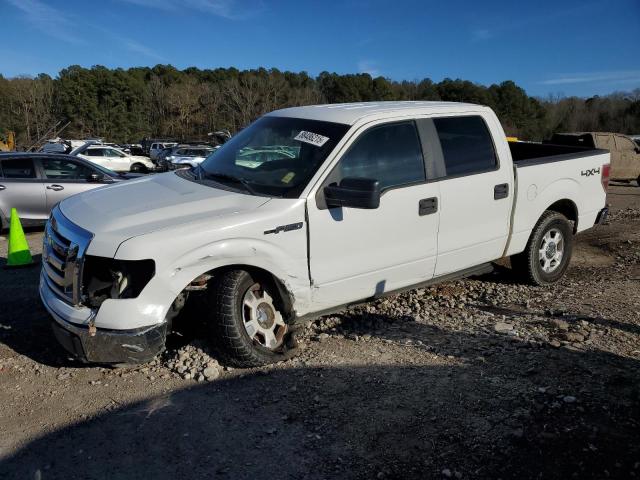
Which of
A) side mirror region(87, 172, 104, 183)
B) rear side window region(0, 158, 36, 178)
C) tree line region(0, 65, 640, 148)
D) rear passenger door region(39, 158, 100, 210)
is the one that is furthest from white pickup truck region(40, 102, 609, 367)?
tree line region(0, 65, 640, 148)

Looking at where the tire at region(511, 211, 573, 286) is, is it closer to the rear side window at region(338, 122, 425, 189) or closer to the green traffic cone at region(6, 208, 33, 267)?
the rear side window at region(338, 122, 425, 189)

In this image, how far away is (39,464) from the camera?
3033 mm

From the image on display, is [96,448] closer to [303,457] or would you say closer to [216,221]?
[303,457]

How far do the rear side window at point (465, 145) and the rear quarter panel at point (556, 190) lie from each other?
1.41 feet

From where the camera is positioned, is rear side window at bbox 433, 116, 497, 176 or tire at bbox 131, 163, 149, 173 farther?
tire at bbox 131, 163, 149, 173

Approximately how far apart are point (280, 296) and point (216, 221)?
0.78 meters

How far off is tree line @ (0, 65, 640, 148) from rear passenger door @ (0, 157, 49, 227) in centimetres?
5391

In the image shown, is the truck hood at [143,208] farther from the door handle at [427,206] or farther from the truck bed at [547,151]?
the truck bed at [547,151]

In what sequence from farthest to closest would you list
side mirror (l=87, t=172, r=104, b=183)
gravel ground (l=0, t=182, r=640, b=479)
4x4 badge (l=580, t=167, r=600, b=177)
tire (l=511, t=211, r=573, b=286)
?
side mirror (l=87, t=172, r=104, b=183) → 4x4 badge (l=580, t=167, r=600, b=177) → tire (l=511, t=211, r=573, b=286) → gravel ground (l=0, t=182, r=640, b=479)

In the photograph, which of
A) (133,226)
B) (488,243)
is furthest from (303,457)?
(488,243)

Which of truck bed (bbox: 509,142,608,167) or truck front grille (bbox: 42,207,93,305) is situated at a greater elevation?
truck bed (bbox: 509,142,608,167)

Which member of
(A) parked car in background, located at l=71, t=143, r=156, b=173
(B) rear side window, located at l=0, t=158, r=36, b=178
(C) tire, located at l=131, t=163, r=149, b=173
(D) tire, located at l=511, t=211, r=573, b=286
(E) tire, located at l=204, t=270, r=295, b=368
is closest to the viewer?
(E) tire, located at l=204, t=270, r=295, b=368

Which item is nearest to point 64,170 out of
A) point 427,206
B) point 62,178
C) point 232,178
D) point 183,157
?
point 62,178

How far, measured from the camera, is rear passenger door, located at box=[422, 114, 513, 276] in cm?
486
